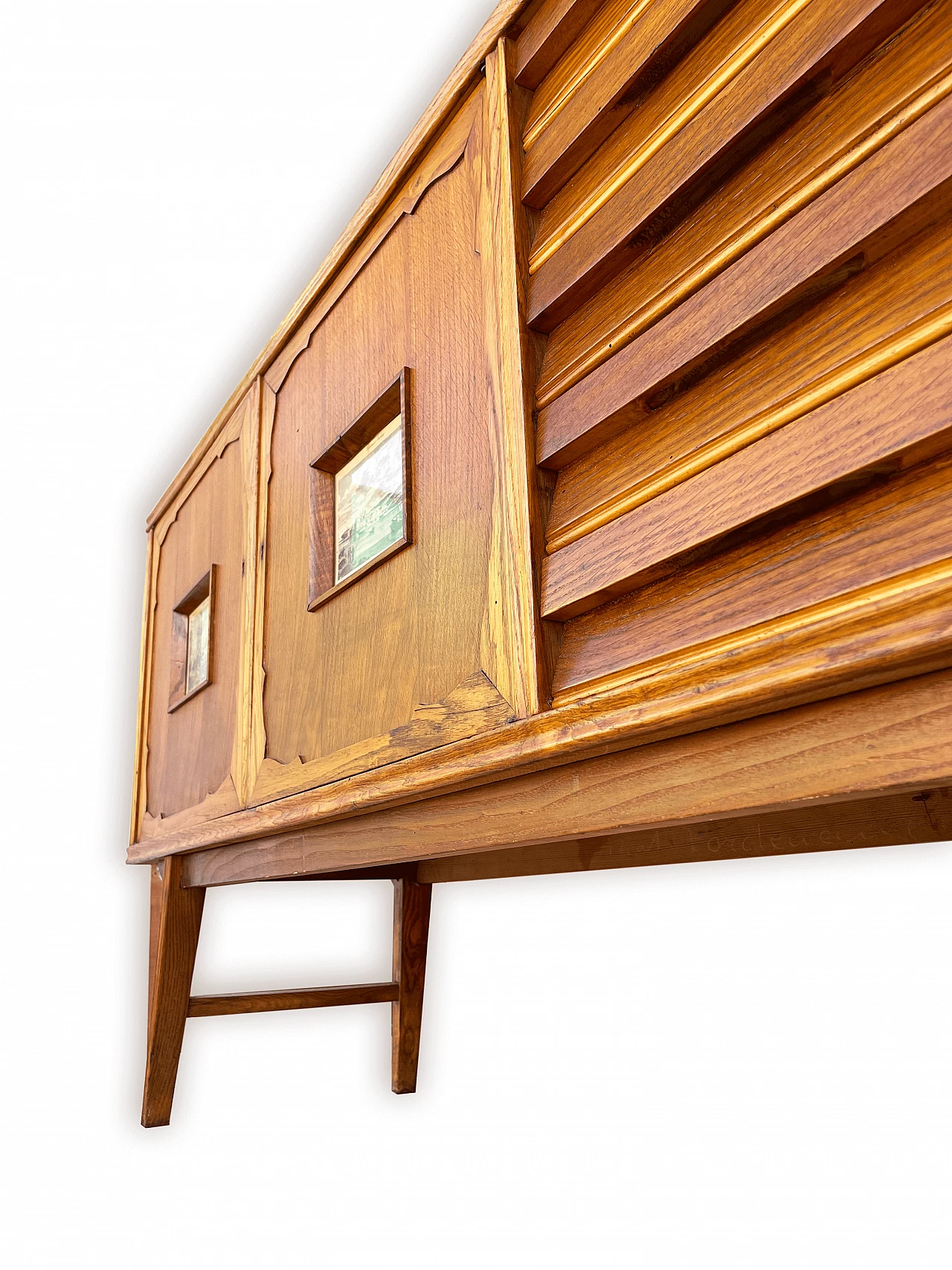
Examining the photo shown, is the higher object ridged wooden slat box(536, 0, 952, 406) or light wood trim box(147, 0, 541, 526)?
light wood trim box(147, 0, 541, 526)

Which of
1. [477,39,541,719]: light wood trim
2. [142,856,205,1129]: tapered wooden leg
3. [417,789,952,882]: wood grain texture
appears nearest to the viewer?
[477,39,541,719]: light wood trim

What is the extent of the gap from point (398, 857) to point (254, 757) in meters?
0.52

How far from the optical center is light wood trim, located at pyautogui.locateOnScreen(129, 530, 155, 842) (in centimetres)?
226

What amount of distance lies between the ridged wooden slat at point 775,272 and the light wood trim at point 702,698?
0.78ft

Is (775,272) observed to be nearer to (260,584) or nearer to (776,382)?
(776,382)

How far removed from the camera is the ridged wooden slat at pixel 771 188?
608 millimetres

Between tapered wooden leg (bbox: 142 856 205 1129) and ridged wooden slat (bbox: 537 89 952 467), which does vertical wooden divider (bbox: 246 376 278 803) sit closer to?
tapered wooden leg (bbox: 142 856 205 1129)

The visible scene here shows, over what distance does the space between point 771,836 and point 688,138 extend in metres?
1.03

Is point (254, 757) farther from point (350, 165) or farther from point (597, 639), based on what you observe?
point (350, 165)

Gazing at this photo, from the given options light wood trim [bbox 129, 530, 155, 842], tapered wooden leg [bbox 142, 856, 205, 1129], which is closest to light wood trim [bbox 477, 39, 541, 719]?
tapered wooden leg [bbox 142, 856, 205, 1129]

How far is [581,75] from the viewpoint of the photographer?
0.94m

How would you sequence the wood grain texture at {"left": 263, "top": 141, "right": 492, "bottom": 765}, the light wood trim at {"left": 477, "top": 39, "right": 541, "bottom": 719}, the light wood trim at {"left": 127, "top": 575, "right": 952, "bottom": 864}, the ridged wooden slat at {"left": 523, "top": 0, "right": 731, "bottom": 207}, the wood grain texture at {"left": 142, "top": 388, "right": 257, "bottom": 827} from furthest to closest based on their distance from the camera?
the wood grain texture at {"left": 142, "top": 388, "right": 257, "bottom": 827} < the wood grain texture at {"left": 263, "top": 141, "right": 492, "bottom": 765} < the light wood trim at {"left": 477, "top": 39, "right": 541, "bottom": 719} < the ridged wooden slat at {"left": 523, "top": 0, "right": 731, "bottom": 207} < the light wood trim at {"left": 127, "top": 575, "right": 952, "bottom": 864}

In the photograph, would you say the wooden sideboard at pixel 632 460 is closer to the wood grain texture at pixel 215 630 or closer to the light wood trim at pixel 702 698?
the light wood trim at pixel 702 698

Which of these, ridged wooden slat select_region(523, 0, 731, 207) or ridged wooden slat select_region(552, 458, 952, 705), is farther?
ridged wooden slat select_region(523, 0, 731, 207)
